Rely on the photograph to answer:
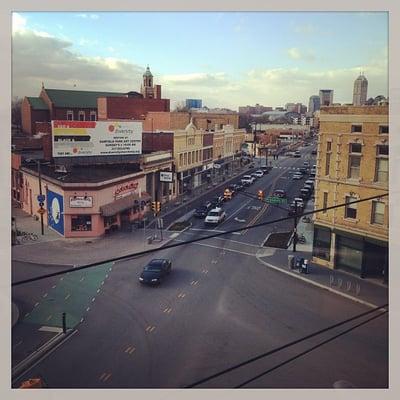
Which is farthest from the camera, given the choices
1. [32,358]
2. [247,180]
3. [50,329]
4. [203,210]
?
[247,180]

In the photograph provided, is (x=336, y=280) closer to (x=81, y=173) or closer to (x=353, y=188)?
Answer: (x=353, y=188)

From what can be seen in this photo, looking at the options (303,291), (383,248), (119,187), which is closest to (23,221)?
(119,187)

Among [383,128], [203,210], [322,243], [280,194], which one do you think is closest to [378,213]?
[322,243]

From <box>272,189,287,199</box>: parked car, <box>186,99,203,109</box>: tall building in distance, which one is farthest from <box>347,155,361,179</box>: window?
<box>186,99,203,109</box>: tall building in distance

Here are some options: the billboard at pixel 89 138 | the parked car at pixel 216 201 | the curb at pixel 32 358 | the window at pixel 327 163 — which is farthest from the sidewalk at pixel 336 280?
the curb at pixel 32 358

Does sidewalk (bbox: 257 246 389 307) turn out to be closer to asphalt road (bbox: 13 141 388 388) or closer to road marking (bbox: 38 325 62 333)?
asphalt road (bbox: 13 141 388 388)

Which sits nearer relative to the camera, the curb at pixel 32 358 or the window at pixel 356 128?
the curb at pixel 32 358

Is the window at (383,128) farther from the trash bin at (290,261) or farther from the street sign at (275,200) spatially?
the trash bin at (290,261)
